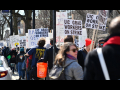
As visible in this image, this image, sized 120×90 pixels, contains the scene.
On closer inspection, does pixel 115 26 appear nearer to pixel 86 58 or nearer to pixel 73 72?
pixel 86 58

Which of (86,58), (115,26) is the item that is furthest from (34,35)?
(115,26)

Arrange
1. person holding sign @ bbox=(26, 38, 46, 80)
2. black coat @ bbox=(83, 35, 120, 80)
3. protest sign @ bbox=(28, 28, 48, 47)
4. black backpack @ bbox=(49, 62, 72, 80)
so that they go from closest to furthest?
black coat @ bbox=(83, 35, 120, 80) < black backpack @ bbox=(49, 62, 72, 80) < person holding sign @ bbox=(26, 38, 46, 80) < protest sign @ bbox=(28, 28, 48, 47)

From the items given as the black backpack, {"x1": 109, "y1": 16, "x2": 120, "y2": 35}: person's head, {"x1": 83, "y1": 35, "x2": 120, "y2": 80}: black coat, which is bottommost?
the black backpack

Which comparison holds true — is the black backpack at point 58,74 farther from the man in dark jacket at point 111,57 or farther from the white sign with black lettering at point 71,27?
the white sign with black lettering at point 71,27

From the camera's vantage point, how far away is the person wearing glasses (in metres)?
3.61

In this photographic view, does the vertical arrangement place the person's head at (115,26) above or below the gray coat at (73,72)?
above

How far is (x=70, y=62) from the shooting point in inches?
144

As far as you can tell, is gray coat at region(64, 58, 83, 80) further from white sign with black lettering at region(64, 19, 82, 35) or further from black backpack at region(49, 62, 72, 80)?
white sign with black lettering at region(64, 19, 82, 35)

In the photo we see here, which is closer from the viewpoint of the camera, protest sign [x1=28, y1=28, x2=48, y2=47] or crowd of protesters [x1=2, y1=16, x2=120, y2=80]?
crowd of protesters [x1=2, y1=16, x2=120, y2=80]

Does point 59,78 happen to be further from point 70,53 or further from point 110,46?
point 110,46

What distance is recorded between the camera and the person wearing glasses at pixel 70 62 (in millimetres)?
3609

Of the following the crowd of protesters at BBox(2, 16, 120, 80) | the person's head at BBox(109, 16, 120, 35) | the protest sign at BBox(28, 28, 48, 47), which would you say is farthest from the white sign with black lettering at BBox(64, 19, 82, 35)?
the person's head at BBox(109, 16, 120, 35)

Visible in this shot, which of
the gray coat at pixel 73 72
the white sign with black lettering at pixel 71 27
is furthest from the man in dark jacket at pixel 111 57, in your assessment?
the white sign with black lettering at pixel 71 27

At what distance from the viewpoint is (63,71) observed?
3.63 metres
